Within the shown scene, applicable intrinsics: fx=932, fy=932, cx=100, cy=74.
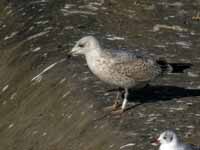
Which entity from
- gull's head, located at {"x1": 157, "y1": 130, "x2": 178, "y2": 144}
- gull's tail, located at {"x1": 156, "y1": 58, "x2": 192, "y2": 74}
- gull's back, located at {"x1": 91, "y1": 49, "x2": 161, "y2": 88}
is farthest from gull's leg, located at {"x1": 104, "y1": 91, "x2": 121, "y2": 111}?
gull's head, located at {"x1": 157, "y1": 130, "x2": 178, "y2": 144}

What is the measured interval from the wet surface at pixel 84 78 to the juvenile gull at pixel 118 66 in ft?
1.64

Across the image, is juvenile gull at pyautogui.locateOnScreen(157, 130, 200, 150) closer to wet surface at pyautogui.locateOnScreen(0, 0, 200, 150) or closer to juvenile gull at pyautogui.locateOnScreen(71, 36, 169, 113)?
wet surface at pyautogui.locateOnScreen(0, 0, 200, 150)

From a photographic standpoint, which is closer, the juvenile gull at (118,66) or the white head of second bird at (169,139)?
the white head of second bird at (169,139)

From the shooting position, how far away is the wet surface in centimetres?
1574

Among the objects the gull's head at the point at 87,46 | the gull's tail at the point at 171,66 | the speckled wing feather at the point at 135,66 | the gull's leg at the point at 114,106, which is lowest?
the gull's leg at the point at 114,106

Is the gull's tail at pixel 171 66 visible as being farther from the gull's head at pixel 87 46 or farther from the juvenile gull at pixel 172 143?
the juvenile gull at pixel 172 143

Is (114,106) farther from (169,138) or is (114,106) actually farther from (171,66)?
(169,138)

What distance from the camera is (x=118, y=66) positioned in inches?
630

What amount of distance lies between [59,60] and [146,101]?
109 inches

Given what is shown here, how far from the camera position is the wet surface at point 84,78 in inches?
620

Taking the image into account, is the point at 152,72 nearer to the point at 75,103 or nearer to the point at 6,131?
the point at 75,103

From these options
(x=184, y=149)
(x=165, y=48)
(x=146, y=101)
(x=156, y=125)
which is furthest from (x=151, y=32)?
(x=184, y=149)

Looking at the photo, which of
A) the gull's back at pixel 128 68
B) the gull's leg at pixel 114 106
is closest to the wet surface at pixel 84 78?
the gull's leg at pixel 114 106

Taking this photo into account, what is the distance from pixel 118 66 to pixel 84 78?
73.2 inches
